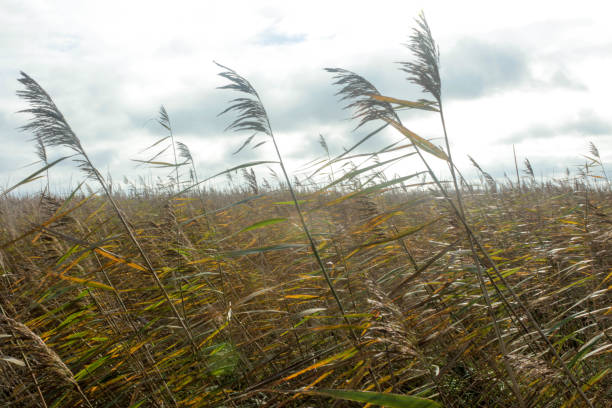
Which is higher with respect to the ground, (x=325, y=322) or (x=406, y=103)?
(x=406, y=103)

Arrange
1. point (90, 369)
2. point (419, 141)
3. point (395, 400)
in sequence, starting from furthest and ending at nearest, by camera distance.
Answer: point (90, 369)
point (419, 141)
point (395, 400)

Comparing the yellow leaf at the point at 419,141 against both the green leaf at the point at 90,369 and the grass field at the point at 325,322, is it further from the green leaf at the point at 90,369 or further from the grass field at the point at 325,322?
the green leaf at the point at 90,369

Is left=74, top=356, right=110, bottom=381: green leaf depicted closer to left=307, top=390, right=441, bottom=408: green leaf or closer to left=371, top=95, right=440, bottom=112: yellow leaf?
left=307, top=390, right=441, bottom=408: green leaf

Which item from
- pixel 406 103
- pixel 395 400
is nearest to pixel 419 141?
pixel 406 103

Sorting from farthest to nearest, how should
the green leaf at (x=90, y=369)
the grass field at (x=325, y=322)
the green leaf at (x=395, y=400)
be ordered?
1. the green leaf at (x=90, y=369)
2. the grass field at (x=325, y=322)
3. the green leaf at (x=395, y=400)

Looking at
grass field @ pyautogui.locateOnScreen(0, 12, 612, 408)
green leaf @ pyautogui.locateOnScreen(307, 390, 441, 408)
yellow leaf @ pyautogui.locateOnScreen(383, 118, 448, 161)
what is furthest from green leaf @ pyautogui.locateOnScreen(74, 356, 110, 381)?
yellow leaf @ pyautogui.locateOnScreen(383, 118, 448, 161)

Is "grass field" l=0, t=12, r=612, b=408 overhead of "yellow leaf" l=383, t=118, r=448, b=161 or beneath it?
beneath

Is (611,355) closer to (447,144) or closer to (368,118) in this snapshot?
(447,144)

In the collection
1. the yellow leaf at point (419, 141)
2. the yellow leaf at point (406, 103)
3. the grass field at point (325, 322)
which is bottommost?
the grass field at point (325, 322)

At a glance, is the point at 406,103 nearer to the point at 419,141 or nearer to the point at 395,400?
the point at 419,141

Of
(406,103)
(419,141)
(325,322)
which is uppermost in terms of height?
(406,103)

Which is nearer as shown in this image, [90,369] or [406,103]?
[406,103]

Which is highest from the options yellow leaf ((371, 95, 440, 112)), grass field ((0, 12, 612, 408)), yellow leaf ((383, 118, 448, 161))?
yellow leaf ((371, 95, 440, 112))

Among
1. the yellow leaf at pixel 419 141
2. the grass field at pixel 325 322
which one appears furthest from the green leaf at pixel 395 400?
the yellow leaf at pixel 419 141
